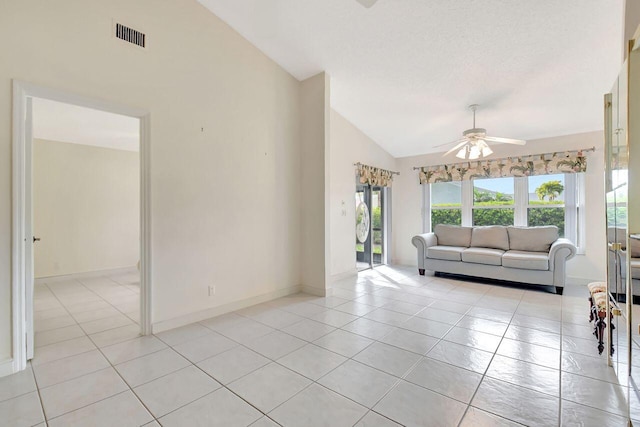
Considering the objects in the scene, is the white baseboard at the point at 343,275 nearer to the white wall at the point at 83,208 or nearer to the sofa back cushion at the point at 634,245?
the sofa back cushion at the point at 634,245

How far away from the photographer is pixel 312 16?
122 inches

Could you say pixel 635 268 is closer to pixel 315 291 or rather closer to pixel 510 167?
pixel 315 291

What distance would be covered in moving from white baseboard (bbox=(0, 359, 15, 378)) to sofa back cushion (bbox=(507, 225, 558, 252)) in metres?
6.24

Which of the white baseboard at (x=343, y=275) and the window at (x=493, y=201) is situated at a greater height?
the window at (x=493, y=201)

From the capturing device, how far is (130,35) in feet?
8.91

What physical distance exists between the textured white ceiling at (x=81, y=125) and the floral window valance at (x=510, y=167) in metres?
5.50

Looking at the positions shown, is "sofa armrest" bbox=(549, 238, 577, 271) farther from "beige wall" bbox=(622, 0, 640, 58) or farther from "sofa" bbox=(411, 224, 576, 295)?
"beige wall" bbox=(622, 0, 640, 58)

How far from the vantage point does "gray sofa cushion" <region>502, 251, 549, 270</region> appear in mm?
4168

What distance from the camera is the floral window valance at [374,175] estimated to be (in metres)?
5.55

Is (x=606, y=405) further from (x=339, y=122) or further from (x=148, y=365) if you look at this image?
(x=339, y=122)

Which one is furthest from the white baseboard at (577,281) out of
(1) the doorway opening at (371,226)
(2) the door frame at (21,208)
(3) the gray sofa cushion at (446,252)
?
(2) the door frame at (21,208)

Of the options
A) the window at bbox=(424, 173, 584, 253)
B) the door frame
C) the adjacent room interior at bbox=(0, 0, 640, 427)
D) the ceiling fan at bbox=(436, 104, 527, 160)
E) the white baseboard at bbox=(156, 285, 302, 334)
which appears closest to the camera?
the adjacent room interior at bbox=(0, 0, 640, 427)

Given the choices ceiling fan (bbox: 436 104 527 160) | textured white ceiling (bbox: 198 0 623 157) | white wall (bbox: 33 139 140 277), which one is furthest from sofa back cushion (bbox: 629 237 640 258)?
white wall (bbox: 33 139 140 277)

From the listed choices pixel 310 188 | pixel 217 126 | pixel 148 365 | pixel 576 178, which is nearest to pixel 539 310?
pixel 576 178
